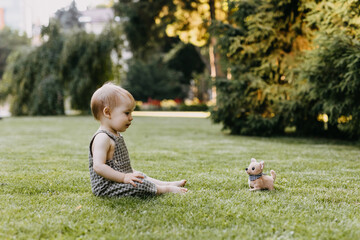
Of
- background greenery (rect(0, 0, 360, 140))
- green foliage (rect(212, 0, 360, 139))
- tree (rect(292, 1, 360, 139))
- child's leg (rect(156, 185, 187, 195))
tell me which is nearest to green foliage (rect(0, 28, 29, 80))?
background greenery (rect(0, 0, 360, 140))

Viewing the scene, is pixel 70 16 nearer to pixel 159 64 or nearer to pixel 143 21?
pixel 159 64

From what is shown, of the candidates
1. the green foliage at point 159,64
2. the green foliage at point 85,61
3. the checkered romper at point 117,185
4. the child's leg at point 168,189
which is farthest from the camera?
the green foliage at point 159,64

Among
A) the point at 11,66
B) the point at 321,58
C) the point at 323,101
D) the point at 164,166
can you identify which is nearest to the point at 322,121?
the point at 323,101

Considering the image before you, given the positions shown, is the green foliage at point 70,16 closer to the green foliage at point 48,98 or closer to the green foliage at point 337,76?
the green foliage at point 48,98

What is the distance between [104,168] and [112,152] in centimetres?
21

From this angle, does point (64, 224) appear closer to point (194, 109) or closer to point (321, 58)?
point (321, 58)

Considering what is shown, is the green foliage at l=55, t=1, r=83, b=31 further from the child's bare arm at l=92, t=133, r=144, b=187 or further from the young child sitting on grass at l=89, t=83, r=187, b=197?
the child's bare arm at l=92, t=133, r=144, b=187

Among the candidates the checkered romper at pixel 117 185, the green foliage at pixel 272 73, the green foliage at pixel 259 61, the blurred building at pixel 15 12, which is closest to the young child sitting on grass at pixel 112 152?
the checkered romper at pixel 117 185

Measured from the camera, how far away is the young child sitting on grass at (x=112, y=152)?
277cm

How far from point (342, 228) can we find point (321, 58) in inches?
197

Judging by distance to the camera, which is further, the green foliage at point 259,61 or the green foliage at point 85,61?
the green foliage at point 85,61

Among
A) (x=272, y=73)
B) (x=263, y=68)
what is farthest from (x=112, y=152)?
(x=272, y=73)

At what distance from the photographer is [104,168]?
2734 millimetres

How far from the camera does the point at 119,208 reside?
257 cm
